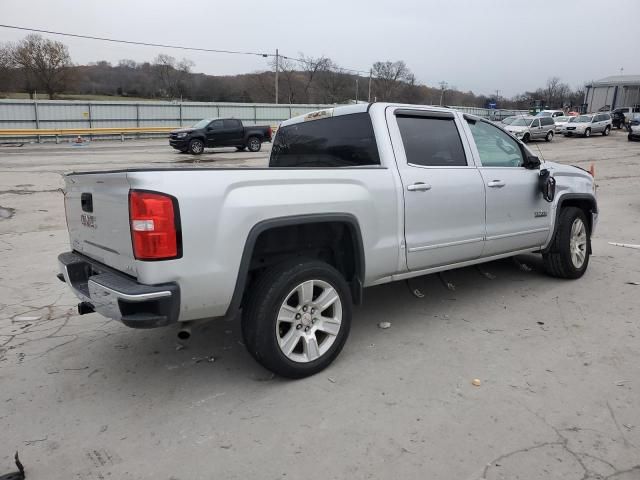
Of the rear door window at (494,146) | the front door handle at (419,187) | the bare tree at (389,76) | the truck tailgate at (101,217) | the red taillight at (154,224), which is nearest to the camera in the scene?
the red taillight at (154,224)

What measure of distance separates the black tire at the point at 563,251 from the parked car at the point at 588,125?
3435 cm

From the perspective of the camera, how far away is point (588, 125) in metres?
35.4

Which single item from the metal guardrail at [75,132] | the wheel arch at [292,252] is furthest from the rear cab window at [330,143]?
the metal guardrail at [75,132]

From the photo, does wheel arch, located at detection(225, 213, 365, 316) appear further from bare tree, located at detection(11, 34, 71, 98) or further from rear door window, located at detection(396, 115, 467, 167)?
bare tree, located at detection(11, 34, 71, 98)

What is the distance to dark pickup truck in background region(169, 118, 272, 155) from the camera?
23.8 metres

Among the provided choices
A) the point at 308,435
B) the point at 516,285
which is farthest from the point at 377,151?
the point at 516,285

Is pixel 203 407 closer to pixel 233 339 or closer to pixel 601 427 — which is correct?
pixel 233 339

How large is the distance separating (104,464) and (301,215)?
179 cm

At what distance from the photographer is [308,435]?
110 inches

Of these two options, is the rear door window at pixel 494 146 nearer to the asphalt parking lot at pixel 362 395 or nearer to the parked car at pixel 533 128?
the asphalt parking lot at pixel 362 395

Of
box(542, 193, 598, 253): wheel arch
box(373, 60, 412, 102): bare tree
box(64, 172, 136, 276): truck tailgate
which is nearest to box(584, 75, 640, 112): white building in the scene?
box(373, 60, 412, 102): bare tree

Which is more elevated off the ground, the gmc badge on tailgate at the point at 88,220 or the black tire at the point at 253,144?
the gmc badge on tailgate at the point at 88,220

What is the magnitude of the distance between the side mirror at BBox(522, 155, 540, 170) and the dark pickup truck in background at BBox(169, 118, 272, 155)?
2075cm

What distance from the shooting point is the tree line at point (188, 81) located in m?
51.4
